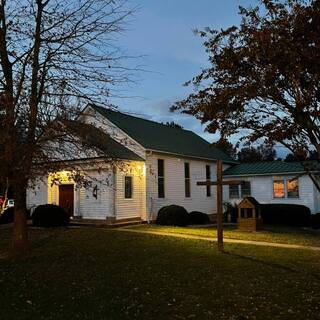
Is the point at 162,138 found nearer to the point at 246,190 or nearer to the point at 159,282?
the point at 246,190

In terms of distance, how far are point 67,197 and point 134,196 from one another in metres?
3.81

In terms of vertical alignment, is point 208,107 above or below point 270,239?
above

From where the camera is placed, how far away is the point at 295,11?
938 centimetres

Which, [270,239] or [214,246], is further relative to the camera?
[270,239]

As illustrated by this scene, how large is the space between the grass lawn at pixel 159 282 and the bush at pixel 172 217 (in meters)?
8.70

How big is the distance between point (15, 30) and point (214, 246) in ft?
28.8

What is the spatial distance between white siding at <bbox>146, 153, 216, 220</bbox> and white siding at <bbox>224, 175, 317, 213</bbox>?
106 inches

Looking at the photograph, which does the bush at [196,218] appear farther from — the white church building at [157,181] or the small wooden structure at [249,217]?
the small wooden structure at [249,217]

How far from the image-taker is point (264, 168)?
3225 centimetres

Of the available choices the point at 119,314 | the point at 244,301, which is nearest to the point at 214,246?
the point at 244,301

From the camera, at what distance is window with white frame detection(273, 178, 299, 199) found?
1194 inches

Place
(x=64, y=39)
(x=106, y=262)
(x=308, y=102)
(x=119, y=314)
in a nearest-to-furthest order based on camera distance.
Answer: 1. (x=119, y=314)
2. (x=308, y=102)
3. (x=106, y=262)
4. (x=64, y=39)

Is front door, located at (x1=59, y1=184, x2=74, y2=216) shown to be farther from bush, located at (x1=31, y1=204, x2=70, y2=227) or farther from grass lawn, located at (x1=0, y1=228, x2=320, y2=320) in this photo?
grass lawn, located at (x1=0, y1=228, x2=320, y2=320)

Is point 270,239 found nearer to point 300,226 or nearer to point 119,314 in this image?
point 300,226
